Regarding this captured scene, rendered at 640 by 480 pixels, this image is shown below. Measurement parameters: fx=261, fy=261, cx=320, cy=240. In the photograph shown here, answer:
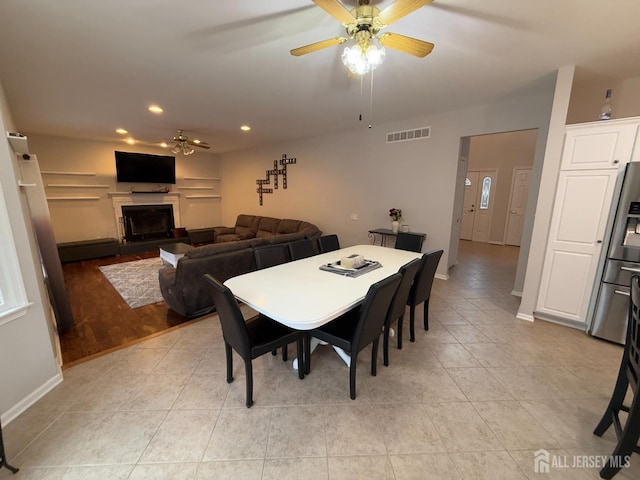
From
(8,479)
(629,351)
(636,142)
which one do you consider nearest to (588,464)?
(629,351)

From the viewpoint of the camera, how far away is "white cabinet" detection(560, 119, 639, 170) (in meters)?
2.40

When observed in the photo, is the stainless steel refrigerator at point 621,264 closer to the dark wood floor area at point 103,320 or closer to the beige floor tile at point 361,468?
the beige floor tile at point 361,468

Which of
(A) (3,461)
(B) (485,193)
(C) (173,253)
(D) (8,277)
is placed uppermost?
(B) (485,193)

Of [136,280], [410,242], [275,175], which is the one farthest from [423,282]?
[275,175]

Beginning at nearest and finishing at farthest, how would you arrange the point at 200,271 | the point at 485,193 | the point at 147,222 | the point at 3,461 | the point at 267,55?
1. the point at 3,461
2. the point at 267,55
3. the point at 200,271
4. the point at 147,222
5. the point at 485,193

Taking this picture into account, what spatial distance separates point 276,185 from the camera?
21.6 ft

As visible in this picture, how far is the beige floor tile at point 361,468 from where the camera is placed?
4.53 feet

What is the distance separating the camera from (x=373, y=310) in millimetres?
1751

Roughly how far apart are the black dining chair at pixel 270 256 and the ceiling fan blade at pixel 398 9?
2.04 metres

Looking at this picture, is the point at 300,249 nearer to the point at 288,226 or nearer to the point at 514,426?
the point at 514,426

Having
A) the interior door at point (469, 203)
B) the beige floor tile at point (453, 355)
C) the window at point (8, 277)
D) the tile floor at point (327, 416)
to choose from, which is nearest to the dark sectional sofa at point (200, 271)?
the tile floor at point (327, 416)

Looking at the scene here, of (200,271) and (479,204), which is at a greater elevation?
(479,204)

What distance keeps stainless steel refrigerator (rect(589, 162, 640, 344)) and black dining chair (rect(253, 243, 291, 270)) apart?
3.18m

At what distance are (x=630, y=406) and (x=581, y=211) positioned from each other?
2021 millimetres
